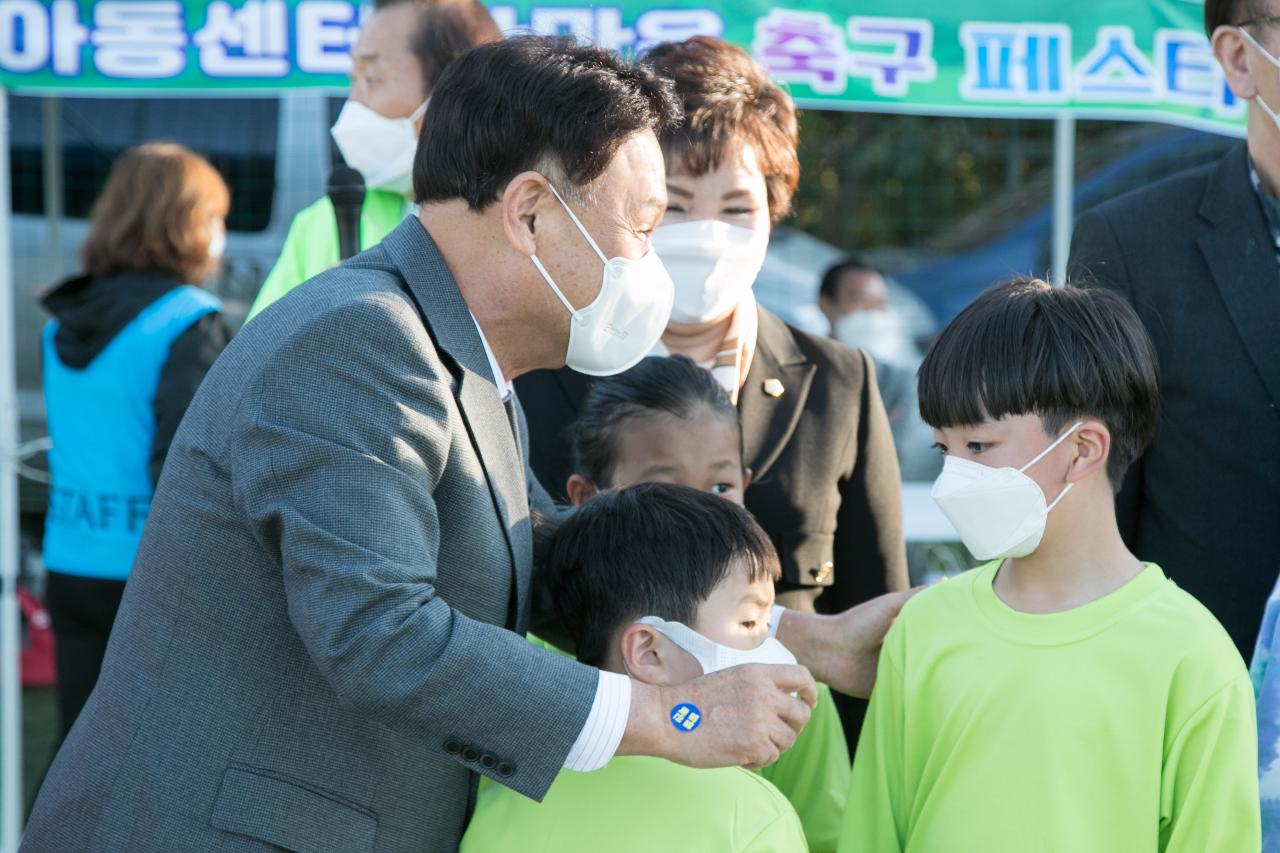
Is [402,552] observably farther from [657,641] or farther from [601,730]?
[657,641]

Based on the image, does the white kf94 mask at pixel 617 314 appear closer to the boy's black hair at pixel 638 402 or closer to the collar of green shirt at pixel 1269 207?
the boy's black hair at pixel 638 402

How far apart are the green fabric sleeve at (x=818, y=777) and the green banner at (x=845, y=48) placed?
7.95 ft

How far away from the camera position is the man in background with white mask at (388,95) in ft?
10.2

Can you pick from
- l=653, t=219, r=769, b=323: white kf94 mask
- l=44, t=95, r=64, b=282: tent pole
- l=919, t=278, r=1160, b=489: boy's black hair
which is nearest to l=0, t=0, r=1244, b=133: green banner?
l=653, t=219, r=769, b=323: white kf94 mask

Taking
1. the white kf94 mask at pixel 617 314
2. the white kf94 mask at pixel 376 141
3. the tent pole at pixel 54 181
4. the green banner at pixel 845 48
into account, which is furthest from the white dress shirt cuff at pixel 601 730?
the tent pole at pixel 54 181

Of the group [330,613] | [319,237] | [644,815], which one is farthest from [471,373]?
[319,237]

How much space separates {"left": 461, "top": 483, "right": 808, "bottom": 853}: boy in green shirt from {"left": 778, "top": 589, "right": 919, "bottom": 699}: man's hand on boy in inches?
6.1

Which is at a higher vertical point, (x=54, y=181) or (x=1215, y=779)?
(x=1215, y=779)

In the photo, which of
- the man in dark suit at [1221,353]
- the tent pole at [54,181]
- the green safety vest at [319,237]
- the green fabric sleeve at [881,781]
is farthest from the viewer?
the tent pole at [54,181]

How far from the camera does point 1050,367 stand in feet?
6.61

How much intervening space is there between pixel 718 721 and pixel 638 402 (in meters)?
0.88

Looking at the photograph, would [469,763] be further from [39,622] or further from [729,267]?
[39,622]

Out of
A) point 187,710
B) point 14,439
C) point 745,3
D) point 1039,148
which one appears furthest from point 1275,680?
point 1039,148

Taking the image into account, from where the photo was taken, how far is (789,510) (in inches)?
101
